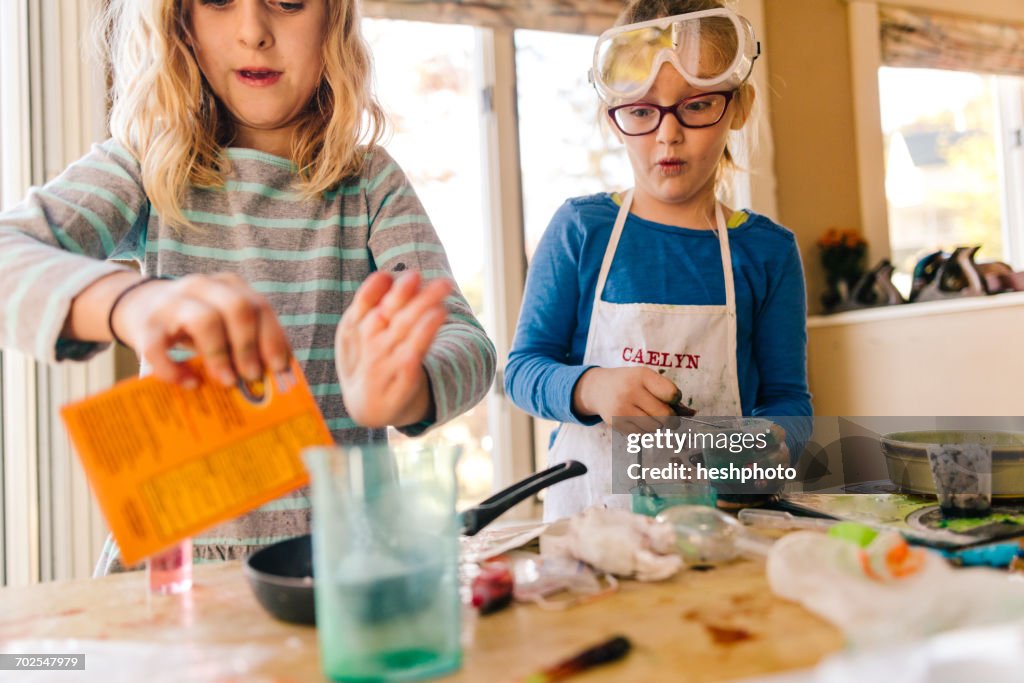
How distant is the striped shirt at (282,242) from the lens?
916mm

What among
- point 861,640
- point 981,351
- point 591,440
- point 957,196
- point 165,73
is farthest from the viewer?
point 957,196

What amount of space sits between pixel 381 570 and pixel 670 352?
986 millimetres

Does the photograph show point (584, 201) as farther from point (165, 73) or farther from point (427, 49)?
point (427, 49)

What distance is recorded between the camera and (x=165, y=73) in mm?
975

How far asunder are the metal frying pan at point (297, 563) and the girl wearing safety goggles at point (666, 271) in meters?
0.42

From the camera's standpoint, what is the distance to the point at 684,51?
1308 mm

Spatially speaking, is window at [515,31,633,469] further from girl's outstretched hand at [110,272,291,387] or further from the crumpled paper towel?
girl's outstretched hand at [110,272,291,387]

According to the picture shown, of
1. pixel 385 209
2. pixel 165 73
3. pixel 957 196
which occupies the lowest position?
pixel 385 209

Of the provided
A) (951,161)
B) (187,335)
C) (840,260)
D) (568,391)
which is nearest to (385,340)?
(187,335)

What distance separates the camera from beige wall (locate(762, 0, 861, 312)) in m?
3.27

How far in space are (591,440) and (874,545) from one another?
0.73 metres

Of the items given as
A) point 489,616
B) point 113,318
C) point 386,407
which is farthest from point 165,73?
point 489,616

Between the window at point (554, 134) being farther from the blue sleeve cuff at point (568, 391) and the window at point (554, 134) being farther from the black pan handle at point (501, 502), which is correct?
the black pan handle at point (501, 502)

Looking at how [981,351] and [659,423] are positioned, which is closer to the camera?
[659,423]
